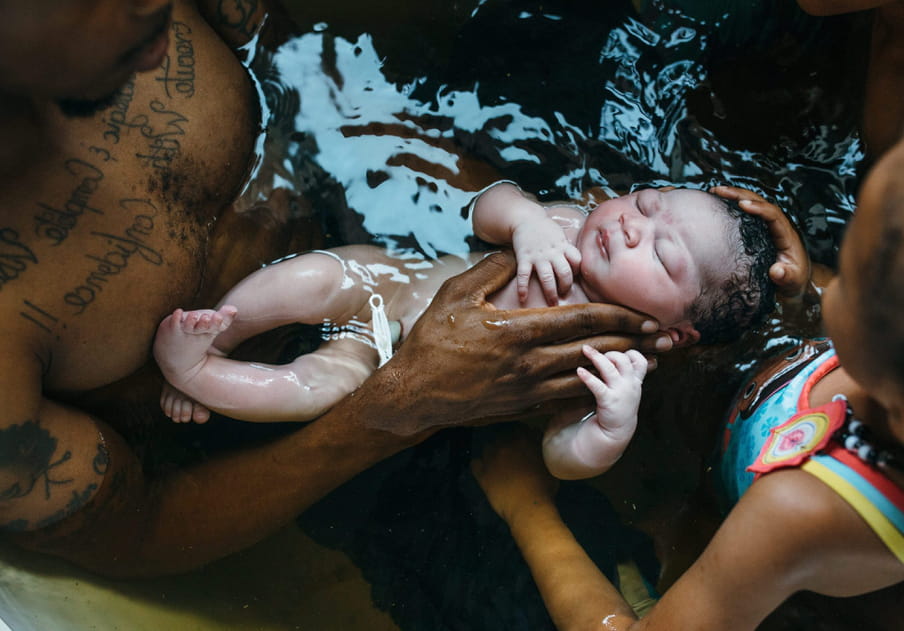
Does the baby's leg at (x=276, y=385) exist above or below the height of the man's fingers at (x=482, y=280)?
below

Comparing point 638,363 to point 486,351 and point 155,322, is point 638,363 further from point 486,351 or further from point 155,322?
point 155,322

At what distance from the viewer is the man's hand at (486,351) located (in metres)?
1.32

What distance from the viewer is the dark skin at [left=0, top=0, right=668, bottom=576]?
116 cm

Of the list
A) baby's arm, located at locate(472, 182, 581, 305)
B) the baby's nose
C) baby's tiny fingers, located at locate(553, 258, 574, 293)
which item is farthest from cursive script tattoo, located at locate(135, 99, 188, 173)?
the baby's nose

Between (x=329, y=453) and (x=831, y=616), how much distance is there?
38.2 inches

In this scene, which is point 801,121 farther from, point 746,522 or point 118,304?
point 118,304

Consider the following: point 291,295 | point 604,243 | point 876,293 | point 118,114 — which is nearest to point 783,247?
point 604,243

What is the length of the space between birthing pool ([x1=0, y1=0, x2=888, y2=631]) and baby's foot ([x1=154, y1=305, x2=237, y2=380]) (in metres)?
0.35

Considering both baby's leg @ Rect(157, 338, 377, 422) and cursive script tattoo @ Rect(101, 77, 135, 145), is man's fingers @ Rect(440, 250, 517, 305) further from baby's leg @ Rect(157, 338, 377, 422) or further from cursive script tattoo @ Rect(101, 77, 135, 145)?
cursive script tattoo @ Rect(101, 77, 135, 145)

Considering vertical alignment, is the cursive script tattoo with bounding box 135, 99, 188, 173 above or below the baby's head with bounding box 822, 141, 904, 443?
below

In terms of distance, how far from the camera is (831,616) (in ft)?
4.34

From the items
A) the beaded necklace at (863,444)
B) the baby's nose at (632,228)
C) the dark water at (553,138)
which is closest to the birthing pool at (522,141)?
the dark water at (553,138)

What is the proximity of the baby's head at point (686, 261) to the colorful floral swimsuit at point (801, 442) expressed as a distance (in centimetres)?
13

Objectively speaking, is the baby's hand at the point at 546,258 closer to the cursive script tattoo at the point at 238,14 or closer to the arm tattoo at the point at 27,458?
the cursive script tattoo at the point at 238,14
